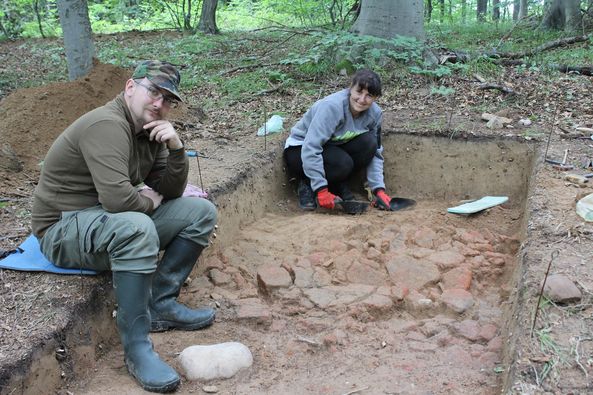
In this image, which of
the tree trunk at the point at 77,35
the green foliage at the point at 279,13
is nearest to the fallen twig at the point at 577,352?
the tree trunk at the point at 77,35

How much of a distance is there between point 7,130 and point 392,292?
3.93m

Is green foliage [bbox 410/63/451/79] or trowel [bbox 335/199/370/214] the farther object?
green foliage [bbox 410/63/451/79]

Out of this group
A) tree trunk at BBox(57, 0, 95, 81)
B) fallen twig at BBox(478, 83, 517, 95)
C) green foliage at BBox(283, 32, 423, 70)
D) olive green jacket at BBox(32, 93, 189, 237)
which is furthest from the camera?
green foliage at BBox(283, 32, 423, 70)

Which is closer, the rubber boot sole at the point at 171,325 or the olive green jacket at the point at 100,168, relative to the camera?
the olive green jacket at the point at 100,168

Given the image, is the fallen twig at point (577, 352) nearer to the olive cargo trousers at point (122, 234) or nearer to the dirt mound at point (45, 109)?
the olive cargo trousers at point (122, 234)

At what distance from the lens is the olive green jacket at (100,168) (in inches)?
100

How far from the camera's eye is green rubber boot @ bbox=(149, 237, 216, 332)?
119 inches

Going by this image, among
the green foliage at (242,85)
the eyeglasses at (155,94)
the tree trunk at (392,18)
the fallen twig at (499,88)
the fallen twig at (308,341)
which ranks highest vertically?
the tree trunk at (392,18)

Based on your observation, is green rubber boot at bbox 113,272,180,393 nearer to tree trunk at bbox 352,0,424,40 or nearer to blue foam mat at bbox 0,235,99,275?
blue foam mat at bbox 0,235,99,275

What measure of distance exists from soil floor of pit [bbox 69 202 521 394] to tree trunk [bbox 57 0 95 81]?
3598 millimetres

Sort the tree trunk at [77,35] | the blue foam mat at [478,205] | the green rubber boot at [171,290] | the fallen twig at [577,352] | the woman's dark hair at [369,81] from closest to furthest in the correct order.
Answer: the fallen twig at [577,352]
the green rubber boot at [171,290]
the woman's dark hair at [369,81]
the blue foam mat at [478,205]
the tree trunk at [77,35]

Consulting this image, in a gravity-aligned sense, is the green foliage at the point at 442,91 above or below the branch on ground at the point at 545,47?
below

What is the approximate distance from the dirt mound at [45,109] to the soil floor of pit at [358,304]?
2143 millimetres

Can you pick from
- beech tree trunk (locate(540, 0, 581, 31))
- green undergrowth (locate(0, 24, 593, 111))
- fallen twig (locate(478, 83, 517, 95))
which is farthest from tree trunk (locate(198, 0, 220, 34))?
fallen twig (locate(478, 83, 517, 95))
